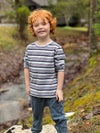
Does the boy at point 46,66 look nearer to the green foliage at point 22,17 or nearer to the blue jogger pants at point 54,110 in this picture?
the blue jogger pants at point 54,110

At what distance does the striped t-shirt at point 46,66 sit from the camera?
279cm

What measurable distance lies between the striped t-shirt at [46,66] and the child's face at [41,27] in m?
0.16

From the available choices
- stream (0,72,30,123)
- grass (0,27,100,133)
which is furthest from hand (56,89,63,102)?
stream (0,72,30,123)

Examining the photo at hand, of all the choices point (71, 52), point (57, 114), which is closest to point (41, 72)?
point (57, 114)

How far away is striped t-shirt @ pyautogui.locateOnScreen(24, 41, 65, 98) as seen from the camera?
2785 millimetres

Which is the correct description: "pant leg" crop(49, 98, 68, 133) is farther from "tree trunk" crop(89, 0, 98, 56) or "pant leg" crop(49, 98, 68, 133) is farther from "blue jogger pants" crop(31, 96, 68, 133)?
"tree trunk" crop(89, 0, 98, 56)

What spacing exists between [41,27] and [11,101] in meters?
5.32

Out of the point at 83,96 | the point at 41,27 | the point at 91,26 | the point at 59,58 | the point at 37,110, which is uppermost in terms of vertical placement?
the point at 41,27

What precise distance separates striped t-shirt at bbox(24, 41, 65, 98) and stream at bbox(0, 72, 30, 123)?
3543mm

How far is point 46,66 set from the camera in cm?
281

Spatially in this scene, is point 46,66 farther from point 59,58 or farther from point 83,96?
point 83,96

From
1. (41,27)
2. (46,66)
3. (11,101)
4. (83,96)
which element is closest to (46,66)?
(46,66)

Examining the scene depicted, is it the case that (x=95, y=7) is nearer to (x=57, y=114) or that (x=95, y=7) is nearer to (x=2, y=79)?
(x=2, y=79)

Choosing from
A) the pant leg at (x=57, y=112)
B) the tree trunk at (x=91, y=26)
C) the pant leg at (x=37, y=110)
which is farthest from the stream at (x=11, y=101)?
the tree trunk at (x=91, y=26)
